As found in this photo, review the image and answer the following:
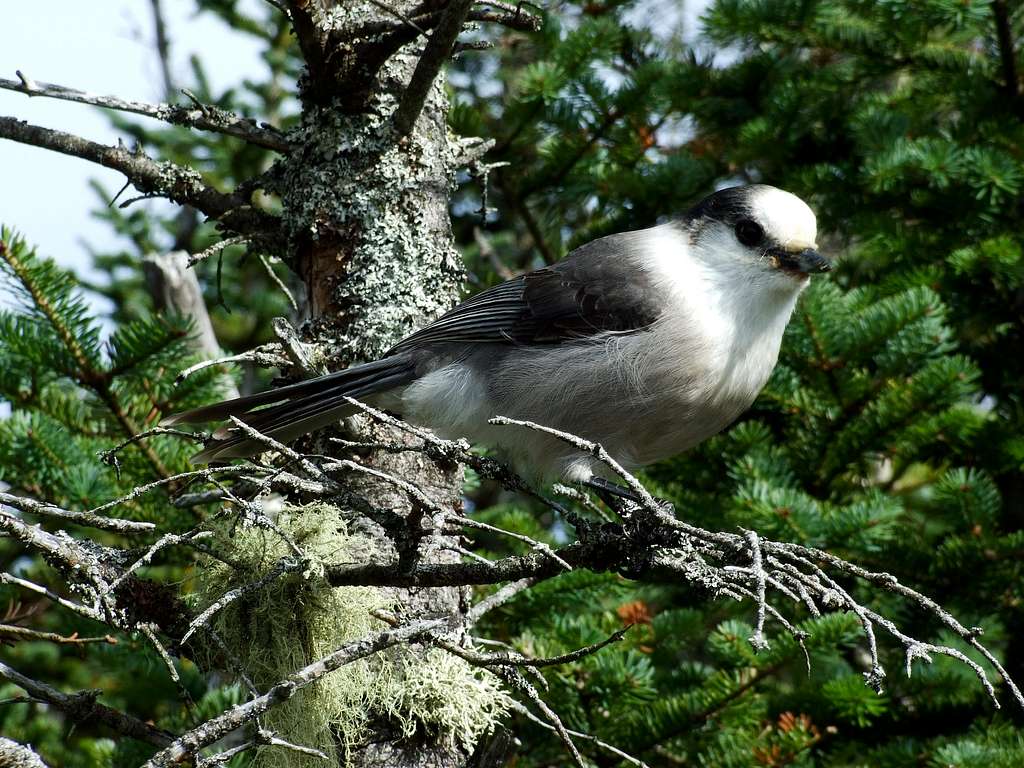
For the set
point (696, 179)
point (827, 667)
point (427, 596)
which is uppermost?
point (696, 179)

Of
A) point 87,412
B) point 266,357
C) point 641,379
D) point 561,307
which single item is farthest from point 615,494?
point 87,412

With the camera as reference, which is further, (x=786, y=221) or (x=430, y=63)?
(x=786, y=221)

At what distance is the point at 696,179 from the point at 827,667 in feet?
6.41

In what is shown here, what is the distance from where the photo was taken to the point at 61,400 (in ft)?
12.3

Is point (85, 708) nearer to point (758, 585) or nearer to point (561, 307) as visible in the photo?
point (758, 585)

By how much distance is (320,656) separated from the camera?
8.95 ft

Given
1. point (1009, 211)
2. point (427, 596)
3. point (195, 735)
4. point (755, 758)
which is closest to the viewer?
point (195, 735)

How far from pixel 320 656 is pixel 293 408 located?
70cm

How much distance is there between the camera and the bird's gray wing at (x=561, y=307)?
10.2ft

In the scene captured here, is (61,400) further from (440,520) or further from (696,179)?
(696,179)

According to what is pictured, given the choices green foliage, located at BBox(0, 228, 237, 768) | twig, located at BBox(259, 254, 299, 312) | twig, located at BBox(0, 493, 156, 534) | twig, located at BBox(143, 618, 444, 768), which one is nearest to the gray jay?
twig, located at BBox(259, 254, 299, 312)

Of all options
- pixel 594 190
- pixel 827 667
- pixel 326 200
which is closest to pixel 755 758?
pixel 827 667

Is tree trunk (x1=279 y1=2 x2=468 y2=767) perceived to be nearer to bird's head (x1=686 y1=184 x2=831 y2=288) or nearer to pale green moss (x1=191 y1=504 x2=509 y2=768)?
pale green moss (x1=191 y1=504 x2=509 y2=768)

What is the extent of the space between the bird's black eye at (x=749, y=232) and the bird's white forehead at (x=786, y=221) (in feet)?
0.05
